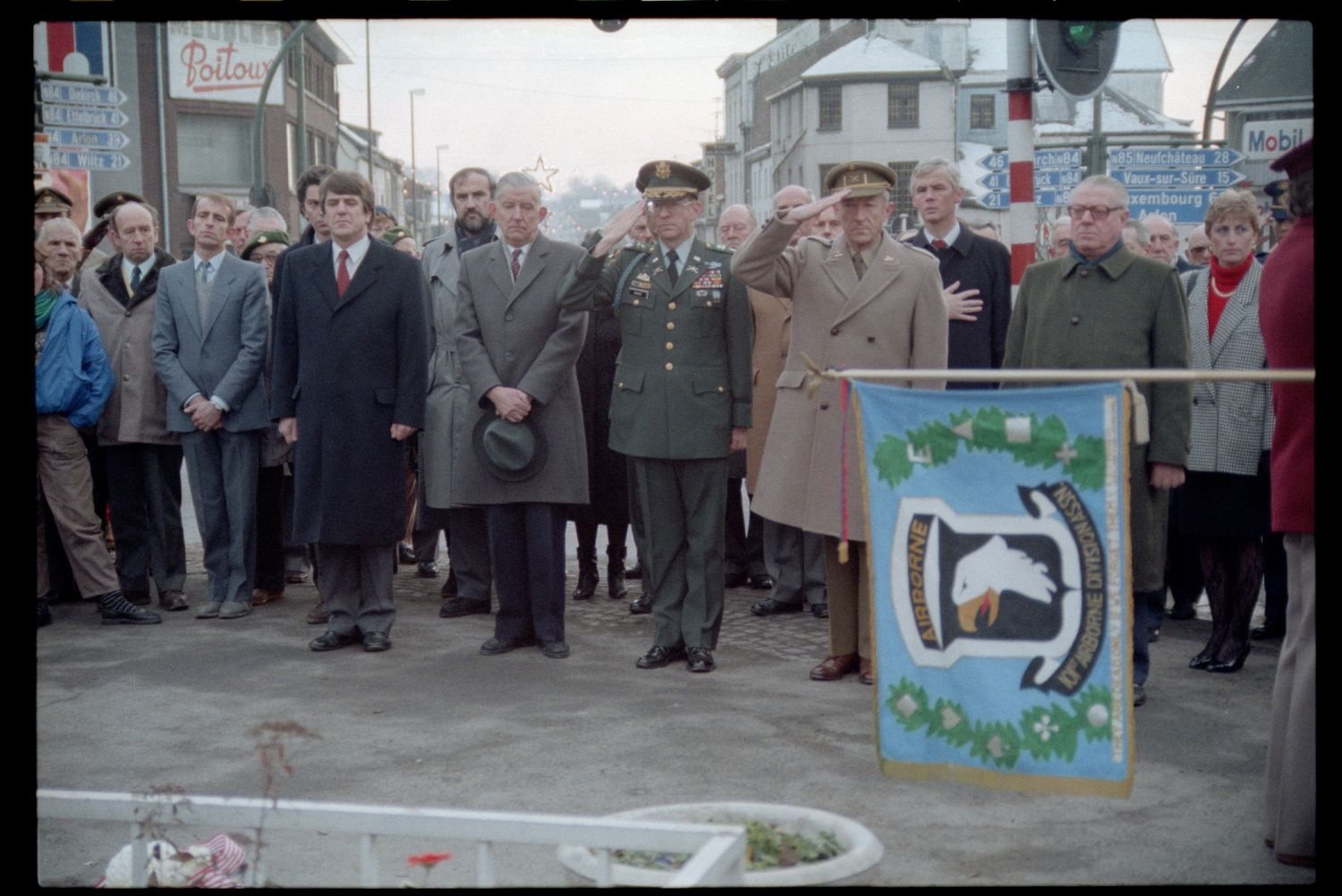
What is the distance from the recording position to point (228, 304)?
29.2 ft

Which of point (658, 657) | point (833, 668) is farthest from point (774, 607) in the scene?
point (833, 668)

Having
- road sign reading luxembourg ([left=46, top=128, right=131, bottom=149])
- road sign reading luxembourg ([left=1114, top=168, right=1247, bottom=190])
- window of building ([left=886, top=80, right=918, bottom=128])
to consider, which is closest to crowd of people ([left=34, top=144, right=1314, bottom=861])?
road sign reading luxembourg ([left=46, top=128, right=131, bottom=149])

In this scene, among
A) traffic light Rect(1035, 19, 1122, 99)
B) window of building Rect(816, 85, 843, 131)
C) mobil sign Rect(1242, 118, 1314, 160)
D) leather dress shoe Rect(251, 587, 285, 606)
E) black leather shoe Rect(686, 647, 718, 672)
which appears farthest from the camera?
window of building Rect(816, 85, 843, 131)

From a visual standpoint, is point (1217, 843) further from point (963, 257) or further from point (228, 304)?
point (228, 304)

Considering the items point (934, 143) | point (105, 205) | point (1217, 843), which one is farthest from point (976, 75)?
point (1217, 843)

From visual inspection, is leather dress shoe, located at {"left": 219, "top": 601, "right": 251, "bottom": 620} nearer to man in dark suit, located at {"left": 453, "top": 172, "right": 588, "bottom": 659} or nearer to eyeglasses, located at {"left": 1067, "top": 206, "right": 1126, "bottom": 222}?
man in dark suit, located at {"left": 453, "top": 172, "right": 588, "bottom": 659}

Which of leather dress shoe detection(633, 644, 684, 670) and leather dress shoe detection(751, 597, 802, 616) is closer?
leather dress shoe detection(633, 644, 684, 670)

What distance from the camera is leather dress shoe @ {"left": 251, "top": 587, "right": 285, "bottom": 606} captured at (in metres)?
9.34

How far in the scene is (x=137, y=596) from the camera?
30.3ft

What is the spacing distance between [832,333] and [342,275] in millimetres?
2590

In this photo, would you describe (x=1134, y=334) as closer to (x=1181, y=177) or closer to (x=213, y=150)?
(x=1181, y=177)

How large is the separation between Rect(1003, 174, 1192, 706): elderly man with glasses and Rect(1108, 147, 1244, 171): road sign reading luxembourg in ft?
43.2

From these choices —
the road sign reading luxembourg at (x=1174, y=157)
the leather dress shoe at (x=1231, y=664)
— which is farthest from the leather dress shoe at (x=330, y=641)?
the road sign reading luxembourg at (x=1174, y=157)

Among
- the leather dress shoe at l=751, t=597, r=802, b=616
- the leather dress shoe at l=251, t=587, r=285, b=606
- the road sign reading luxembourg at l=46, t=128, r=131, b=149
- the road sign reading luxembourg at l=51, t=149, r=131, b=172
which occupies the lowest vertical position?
the leather dress shoe at l=751, t=597, r=802, b=616
